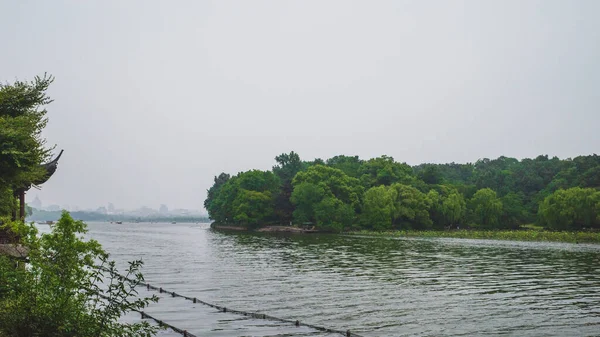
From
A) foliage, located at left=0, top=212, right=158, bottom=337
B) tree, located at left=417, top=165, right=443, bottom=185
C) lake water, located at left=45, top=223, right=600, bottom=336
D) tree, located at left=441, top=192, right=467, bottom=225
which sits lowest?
lake water, located at left=45, top=223, right=600, bottom=336

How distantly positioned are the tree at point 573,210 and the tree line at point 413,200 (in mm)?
197

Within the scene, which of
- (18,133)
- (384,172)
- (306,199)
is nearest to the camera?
(18,133)

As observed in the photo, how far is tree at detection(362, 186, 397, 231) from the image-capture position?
132000mm

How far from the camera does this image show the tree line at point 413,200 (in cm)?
13075

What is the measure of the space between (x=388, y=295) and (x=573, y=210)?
3559 inches

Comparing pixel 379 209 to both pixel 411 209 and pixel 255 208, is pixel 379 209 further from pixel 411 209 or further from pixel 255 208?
pixel 255 208

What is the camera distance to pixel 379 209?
436 feet

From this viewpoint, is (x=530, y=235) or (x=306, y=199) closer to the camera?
(x=530, y=235)

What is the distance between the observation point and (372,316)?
24.8 metres

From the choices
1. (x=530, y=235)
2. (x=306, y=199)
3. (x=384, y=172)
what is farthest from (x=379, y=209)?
(x=530, y=235)

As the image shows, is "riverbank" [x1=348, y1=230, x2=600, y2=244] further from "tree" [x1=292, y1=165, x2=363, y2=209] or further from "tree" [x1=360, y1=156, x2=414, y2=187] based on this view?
"tree" [x1=360, y1=156, x2=414, y2=187]

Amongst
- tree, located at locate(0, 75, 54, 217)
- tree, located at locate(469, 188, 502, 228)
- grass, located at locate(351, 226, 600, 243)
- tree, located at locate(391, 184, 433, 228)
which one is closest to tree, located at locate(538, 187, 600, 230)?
grass, located at locate(351, 226, 600, 243)

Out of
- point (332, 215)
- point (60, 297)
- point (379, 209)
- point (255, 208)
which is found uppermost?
point (255, 208)

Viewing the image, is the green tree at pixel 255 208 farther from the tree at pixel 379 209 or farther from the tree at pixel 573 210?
the tree at pixel 573 210
